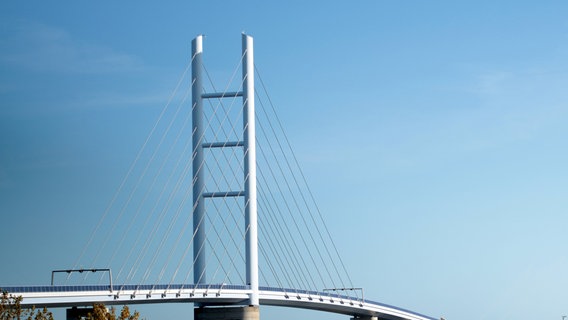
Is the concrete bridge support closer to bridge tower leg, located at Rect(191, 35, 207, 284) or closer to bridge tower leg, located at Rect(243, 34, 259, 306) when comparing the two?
bridge tower leg, located at Rect(243, 34, 259, 306)

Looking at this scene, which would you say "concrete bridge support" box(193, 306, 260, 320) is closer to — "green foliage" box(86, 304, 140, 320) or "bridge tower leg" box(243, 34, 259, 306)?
"bridge tower leg" box(243, 34, 259, 306)

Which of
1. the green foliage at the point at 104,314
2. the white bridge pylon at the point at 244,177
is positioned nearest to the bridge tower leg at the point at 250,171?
the white bridge pylon at the point at 244,177

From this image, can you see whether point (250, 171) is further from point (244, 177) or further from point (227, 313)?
point (227, 313)

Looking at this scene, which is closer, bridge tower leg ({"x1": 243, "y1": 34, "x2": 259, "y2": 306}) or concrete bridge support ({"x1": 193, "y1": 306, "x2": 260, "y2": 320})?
bridge tower leg ({"x1": 243, "y1": 34, "x2": 259, "y2": 306})

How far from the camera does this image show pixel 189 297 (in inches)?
3361

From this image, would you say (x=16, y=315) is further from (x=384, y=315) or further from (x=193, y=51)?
(x=384, y=315)

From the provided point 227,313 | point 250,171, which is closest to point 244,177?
point 250,171

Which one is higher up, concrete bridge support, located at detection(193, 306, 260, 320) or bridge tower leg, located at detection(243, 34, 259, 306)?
bridge tower leg, located at detection(243, 34, 259, 306)

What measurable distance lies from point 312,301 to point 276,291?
20.3ft

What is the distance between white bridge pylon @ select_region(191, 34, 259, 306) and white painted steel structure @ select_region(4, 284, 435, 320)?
1294 millimetres

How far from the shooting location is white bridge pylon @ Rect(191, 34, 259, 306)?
88.2m

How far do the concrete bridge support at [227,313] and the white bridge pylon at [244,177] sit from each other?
0.57 meters

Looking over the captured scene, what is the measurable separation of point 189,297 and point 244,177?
31.9 feet

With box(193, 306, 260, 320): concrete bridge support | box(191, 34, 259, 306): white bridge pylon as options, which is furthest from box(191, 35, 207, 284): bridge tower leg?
box(193, 306, 260, 320): concrete bridge support
